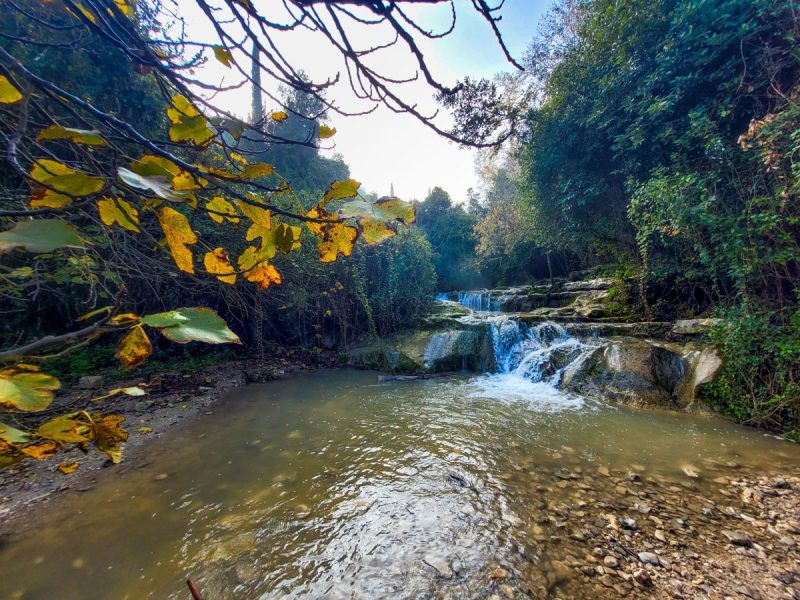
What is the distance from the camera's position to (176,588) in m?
1.62

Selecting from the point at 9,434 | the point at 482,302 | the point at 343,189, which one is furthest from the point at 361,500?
the point at 482,302

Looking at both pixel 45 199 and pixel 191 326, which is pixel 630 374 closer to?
pixel 191 326

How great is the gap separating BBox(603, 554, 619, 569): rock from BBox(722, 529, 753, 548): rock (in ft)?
2.50

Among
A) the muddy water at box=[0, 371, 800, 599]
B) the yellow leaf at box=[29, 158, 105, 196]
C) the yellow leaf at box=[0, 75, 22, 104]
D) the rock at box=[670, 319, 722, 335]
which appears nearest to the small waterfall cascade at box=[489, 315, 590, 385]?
the rock at box=[670, 319, 722, 335]

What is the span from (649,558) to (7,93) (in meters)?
3.08

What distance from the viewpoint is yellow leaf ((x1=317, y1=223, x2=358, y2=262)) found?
77cm

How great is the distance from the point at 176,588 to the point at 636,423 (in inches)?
172

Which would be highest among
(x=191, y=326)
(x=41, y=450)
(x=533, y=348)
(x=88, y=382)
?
(x=191, y=326)

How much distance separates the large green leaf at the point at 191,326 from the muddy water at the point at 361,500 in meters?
1.77

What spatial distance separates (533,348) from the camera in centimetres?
593

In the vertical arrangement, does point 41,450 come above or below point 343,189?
below

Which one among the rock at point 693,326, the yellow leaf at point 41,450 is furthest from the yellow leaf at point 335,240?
the rock at point 693,326

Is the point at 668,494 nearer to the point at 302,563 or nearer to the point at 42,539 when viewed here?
the point at 302,563

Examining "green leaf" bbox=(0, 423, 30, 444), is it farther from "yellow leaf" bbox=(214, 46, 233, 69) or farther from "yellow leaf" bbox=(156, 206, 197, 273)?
"yellow leaf" bbox=(214, 46, 233, 69)
